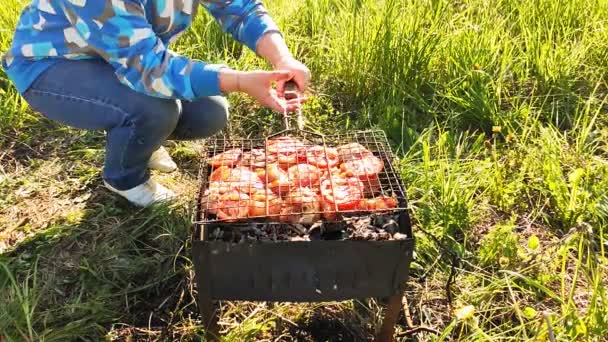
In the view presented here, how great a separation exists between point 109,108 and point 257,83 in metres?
0.74

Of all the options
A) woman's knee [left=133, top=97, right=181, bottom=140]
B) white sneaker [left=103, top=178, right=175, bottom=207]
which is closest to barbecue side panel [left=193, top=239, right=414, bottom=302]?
woman's knee [left=133, top=97, right=181, bottom=140]

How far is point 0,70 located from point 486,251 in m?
2.84

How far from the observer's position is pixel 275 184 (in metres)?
1.82

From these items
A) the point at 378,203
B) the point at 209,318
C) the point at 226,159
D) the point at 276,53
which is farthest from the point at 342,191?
the point at 276,53

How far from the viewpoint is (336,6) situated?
3.80m

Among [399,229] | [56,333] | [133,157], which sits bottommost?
[56,333]

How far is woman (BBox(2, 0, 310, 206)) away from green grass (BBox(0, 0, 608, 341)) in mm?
366

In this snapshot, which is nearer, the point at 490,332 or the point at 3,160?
the point at 490,332

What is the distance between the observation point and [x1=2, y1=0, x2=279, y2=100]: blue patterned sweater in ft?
6.17

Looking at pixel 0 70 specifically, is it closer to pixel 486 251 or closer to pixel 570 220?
pixel 486 251

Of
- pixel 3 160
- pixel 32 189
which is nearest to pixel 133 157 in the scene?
pixel 32 189

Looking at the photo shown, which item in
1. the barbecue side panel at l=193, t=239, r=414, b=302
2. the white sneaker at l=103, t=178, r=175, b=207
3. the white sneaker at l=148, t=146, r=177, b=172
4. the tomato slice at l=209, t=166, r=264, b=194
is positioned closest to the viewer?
the barbecue side panel at l=193, t=239, r=414, b=302

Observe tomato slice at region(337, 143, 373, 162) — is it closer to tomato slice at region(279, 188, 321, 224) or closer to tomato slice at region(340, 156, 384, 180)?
tomato slice at region(340, 156, 384, 180)

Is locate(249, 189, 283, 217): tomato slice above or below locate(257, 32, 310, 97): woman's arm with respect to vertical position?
below
